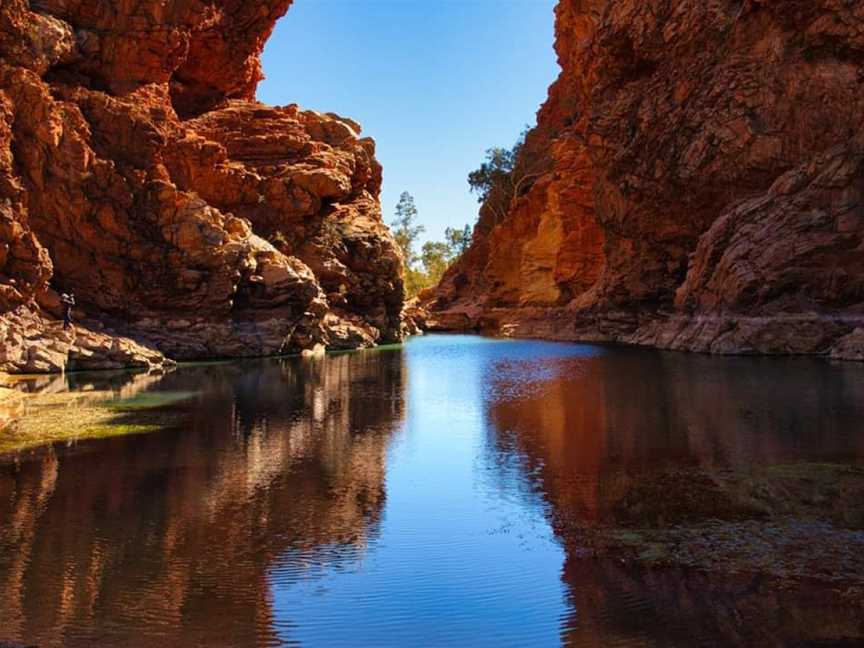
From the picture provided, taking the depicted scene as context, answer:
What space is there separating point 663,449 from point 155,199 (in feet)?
128

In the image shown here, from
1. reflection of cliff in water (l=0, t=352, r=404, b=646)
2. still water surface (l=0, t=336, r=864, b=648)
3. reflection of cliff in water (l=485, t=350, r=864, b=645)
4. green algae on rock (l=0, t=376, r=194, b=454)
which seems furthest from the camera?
green algae on rock (l=0, t=376, r=194, b=454)

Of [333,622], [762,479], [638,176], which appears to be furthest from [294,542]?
[638,176]

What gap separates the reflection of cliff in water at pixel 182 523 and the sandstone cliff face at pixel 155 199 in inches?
890

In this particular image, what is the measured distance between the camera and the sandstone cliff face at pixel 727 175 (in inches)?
1545

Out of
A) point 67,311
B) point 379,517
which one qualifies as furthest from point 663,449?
point 67,311

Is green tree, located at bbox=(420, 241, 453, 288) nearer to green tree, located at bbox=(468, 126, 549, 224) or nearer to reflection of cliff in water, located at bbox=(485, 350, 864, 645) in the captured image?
green tree, located at bbox=(468, 126, 549, 224)

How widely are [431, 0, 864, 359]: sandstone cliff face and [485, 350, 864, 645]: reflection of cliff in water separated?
594 centimetres

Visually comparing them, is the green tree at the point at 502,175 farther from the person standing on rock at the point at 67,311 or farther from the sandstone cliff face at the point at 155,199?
the person standing on rock at the point at 67,311

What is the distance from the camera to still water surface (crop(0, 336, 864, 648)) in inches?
297

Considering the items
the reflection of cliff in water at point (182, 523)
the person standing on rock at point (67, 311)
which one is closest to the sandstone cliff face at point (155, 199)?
the person standing on rock at point (67, 311)

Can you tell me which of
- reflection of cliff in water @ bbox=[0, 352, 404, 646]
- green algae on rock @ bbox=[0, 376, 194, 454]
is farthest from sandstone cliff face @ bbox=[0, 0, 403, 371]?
reflection of cliff in water @ bbox=[0, 352, 404, 646]

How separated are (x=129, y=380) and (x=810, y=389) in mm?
26734

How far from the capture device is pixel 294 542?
403 inches

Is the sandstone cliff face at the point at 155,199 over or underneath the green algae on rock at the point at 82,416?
over
